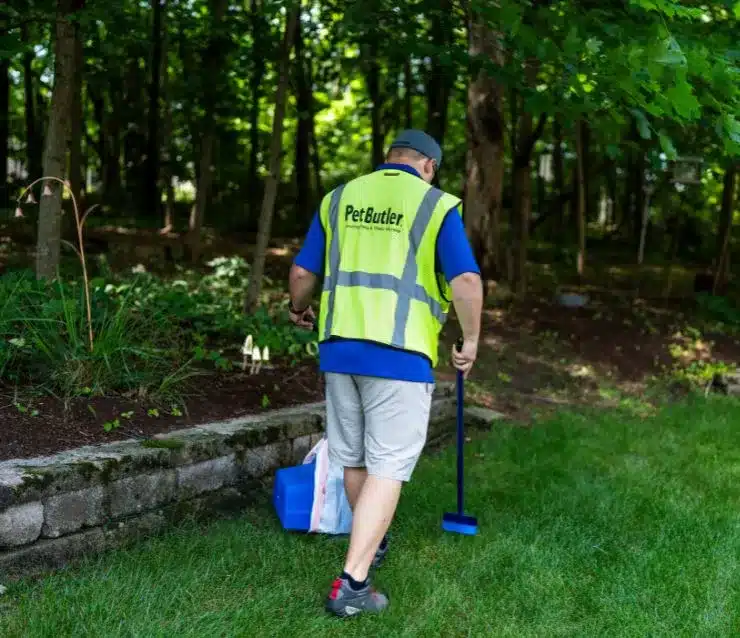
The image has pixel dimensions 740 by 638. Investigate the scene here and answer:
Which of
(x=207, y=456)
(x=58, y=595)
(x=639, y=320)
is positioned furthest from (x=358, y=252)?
(x=639, y=320)

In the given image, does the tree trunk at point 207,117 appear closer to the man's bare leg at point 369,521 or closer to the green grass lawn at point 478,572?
the green grass lawn at point 478,572

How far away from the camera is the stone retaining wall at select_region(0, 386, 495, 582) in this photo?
3.30 meters

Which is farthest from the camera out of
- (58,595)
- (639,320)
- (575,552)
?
(639,320)

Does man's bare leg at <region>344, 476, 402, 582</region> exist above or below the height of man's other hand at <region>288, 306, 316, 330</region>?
below

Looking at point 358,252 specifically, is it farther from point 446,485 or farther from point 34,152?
point 34,152

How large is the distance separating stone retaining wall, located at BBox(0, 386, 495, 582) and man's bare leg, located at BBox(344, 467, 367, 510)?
0.84 meters

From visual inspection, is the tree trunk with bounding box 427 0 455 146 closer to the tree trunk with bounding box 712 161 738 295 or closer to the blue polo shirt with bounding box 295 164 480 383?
the blue polo shirt with bounding box 295 164 480 383

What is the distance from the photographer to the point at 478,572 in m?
3.63

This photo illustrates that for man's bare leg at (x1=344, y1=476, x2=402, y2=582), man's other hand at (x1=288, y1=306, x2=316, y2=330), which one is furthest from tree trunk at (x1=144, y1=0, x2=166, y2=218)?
man's bare leg at (x1=344, y1=476, x2=402, y2=582)

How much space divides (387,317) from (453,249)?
0.37 meters

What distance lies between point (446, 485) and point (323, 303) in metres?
Answer: 1.76

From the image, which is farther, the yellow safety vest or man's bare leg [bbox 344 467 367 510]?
man's bare leg [bbox 344 467 367 510]

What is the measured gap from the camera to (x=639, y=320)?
9984 mm

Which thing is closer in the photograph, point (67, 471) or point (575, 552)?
point (67, 471)
